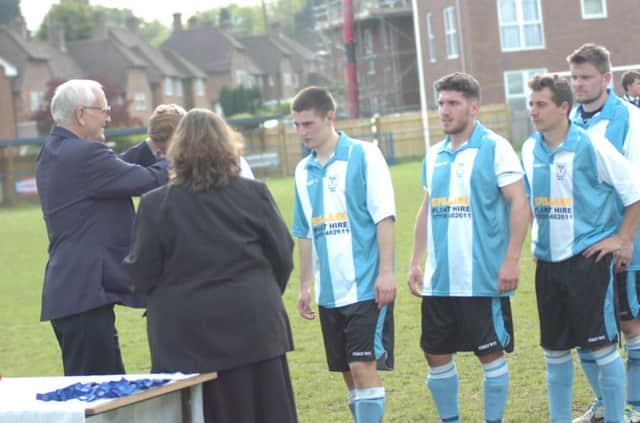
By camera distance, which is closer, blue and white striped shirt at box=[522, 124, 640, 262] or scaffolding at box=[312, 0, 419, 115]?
blue and white striped shirt at box=[522, 124, 640, 262]

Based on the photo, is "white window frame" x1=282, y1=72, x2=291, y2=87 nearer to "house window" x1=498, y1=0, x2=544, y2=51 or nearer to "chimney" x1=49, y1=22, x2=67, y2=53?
"chimney" x1=49, y1=22, x2=67, y2=53

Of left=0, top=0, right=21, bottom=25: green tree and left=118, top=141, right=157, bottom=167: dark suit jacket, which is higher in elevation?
left=0, top=0, right=21, bottom=25: green tree

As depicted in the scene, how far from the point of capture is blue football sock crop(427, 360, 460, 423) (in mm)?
6281

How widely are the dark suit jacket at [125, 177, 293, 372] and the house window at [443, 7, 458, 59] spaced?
141 feet

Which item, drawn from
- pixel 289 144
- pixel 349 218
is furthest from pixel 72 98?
pixel 289 144

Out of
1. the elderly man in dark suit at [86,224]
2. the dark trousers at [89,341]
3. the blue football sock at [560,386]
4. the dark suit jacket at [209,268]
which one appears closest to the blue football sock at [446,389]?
the blue football sock at [560,386]

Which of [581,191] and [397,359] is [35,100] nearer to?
[397,359]

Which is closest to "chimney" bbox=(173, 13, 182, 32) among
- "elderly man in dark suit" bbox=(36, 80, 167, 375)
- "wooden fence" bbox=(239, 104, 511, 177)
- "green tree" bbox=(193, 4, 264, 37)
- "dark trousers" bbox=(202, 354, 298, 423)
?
"green tree" bbox=(193, 4, 264, 37)

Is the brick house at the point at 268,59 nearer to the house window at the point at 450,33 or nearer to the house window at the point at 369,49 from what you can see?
the house window at the point at 369,49

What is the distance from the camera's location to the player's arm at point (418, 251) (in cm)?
647

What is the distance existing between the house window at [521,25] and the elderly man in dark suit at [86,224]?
42.0 m

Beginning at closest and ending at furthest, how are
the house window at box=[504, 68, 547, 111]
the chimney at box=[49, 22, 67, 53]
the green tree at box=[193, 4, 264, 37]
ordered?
the house window at box=[504, 68, 547, 111]
the chimney at box=[49, 22, 67, 53]
the green tree at box=[193, 4, 264, 37]

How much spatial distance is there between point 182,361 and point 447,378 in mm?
1904

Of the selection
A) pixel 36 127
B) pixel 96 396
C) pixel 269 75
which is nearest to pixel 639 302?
pixel 96 396
